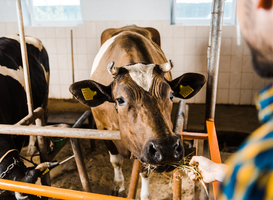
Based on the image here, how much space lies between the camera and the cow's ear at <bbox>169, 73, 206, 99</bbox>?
1.89 meters

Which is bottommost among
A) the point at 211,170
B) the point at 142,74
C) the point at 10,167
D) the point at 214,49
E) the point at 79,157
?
the point at 79,157

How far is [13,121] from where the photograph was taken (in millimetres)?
2625

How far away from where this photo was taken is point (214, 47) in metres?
1.76

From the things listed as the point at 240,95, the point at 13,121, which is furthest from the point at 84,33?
the point at 240,95

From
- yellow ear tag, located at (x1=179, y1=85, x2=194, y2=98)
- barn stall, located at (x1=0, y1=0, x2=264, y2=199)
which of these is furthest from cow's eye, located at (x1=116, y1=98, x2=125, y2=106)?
barn stall, located at (x1=0, y1=0, x2=264, y2=199)

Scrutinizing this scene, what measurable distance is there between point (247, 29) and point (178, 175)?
113cm

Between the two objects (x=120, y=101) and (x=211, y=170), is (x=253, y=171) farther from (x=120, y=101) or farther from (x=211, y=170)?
(x=120, y=101)

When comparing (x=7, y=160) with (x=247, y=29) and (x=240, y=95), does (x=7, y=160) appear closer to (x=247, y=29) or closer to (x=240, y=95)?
(x=247, y=29)

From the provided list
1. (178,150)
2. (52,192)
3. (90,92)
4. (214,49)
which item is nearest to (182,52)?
(214,49)

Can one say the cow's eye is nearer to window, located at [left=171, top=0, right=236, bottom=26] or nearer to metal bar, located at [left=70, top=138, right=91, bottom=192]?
metal bar, located at [left=70, top=138, right=91, bottom=192]

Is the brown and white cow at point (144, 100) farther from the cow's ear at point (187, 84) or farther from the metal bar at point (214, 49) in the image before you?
the metal bar at point (214, 49)

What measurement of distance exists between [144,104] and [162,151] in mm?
368

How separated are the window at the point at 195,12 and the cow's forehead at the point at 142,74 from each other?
Result: 343cm

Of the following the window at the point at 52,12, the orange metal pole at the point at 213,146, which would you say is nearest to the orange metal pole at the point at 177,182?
the orange metal pole at the point at 213,146
